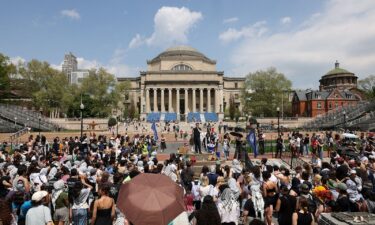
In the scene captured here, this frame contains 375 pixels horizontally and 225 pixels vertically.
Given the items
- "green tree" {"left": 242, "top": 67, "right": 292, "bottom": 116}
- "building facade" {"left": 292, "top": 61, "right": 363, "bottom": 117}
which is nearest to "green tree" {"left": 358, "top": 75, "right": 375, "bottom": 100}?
"building facade" {"left": 292, "top": 61, "right": 363, "bottom": 117}

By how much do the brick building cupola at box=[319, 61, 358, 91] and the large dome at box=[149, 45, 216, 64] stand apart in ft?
137

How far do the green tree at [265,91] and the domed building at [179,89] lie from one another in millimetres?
11209

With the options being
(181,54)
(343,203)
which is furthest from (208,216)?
(181,54)

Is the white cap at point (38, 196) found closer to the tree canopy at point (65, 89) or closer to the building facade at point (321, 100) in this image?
the tree canopy at point (65, 89)

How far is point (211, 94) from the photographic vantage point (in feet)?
361

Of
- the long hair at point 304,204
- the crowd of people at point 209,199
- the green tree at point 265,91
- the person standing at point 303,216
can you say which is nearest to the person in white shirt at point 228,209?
the crowd of people at point 209,199

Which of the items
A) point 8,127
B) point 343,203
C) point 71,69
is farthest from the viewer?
point 71,69

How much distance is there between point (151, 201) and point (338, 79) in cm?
12706

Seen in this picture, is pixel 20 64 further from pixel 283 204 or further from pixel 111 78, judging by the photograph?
pixel 283 204

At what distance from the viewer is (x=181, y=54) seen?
121 m

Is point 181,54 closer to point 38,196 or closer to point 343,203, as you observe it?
point 343,203

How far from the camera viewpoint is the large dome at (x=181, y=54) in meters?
118

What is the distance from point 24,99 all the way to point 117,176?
9388 cm

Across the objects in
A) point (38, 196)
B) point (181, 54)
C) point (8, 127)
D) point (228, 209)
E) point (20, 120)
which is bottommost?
point (228, 209)
